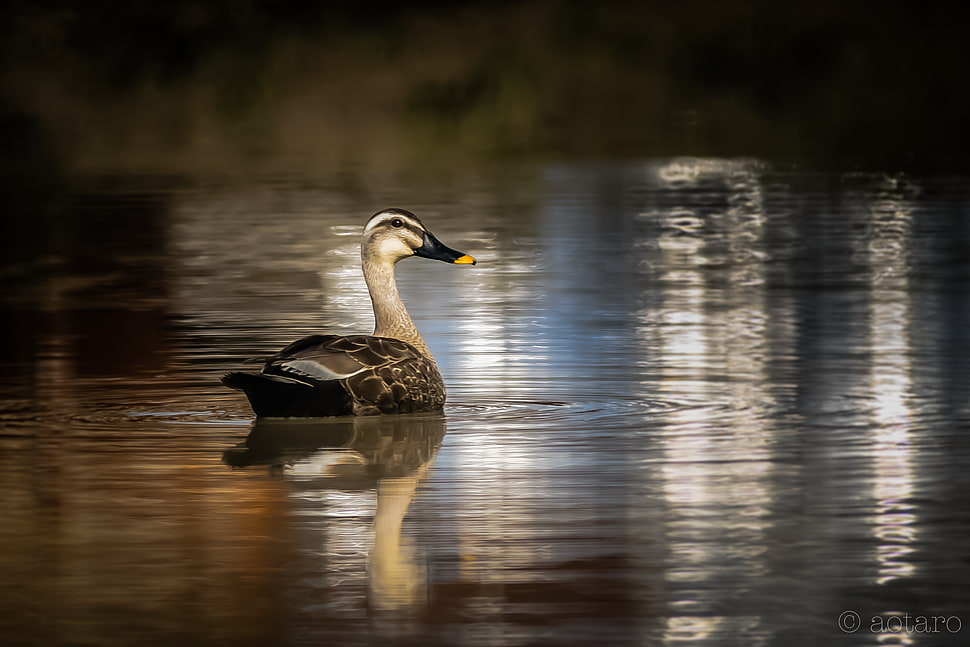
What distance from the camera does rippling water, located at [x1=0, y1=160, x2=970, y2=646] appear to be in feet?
27.5

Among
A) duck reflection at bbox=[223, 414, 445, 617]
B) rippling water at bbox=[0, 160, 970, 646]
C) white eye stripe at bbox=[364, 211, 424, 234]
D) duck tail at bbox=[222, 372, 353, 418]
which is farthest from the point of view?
white eye stripe at bbox=[364, 211, 424, 234]

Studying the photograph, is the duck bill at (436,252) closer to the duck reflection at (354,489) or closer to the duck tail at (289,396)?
the duck reflection at (354,489)

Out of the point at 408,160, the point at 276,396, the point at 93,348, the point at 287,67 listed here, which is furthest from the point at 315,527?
the point at 287,67

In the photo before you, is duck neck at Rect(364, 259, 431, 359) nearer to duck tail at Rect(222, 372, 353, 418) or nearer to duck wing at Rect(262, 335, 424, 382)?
duck wing at Rect(262, 335, 424, 382)

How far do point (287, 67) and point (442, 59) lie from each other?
4.05m

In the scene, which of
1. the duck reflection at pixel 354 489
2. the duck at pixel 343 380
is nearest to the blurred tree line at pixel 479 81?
the duck at pixel 343 380

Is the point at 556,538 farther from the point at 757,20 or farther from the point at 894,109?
the point at 757,20

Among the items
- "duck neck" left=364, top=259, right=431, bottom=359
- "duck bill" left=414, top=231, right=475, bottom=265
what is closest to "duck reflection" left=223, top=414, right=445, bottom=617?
"duck neck" left=364, top=259, right=431, bottom=359

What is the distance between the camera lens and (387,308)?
45.9ft

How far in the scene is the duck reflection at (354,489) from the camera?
8734mm

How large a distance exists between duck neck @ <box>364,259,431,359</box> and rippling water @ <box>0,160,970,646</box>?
44 centimetres

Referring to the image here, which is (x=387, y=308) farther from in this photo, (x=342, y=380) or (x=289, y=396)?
(x=289, y=396)

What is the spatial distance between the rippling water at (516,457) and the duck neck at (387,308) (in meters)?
0.44

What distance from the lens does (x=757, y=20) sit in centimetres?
7394
